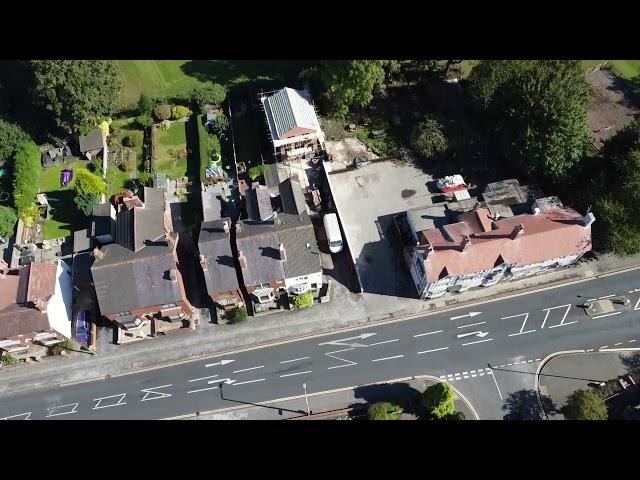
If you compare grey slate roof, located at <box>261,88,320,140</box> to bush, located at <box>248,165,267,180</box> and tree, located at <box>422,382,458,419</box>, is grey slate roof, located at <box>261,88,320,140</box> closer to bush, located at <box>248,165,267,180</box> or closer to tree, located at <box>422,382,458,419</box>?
bush, located at <box>248,165,267,180</box>

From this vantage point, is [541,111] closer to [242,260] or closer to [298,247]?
[298,247]

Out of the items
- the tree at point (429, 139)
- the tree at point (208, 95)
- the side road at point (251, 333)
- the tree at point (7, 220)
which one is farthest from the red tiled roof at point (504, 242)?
the tree at point (7, 220)

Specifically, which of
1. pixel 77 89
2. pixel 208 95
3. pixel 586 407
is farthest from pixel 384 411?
pixel 77 89

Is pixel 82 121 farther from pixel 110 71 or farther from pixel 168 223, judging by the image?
pixel 168 223

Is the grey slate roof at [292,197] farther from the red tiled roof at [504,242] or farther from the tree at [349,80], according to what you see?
the red tiled roof at [504,242]

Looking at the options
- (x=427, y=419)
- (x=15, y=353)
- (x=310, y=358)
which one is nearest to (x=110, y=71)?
(x=15, y=353)
